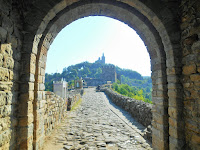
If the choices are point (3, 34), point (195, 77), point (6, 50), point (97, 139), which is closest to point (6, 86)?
point (6, 50)

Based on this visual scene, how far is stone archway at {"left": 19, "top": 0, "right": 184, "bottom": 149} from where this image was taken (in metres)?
3.02

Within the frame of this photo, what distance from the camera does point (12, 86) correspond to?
8.91 feet

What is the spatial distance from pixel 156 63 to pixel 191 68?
0.98 metres

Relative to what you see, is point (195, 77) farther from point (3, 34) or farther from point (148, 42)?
point (3, 34)

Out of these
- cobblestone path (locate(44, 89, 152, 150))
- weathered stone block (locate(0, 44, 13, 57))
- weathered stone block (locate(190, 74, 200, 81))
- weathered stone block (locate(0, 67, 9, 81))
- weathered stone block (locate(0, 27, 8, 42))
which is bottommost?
cobblestone path (locate(44, 89, 152, 150))

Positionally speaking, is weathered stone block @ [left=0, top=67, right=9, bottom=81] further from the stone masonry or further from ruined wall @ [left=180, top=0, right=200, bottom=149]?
ruined wall @ [left=180, top=0, right=200, bottom=149]

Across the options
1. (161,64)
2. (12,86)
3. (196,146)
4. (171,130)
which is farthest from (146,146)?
(12,86)

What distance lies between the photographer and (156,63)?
367 centimetres

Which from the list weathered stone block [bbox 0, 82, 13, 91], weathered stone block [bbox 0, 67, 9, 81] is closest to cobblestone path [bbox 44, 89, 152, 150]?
weathered stone block [bbox 0, 82, 13, 91]

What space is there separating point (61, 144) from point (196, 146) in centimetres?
360

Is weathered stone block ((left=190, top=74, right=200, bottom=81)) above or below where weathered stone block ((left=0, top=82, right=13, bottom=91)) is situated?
above

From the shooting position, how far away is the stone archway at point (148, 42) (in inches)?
119

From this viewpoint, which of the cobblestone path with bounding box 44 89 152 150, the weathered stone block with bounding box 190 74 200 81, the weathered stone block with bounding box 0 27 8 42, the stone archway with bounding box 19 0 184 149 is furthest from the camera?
the cobblestone path with bounding box 44 89 152 150

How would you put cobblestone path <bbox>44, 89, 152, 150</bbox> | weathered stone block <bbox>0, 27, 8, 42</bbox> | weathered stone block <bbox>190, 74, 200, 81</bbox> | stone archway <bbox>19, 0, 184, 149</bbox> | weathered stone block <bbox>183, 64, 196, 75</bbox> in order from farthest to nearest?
cobblestone path <bbox>44, 89, 152, 150</bbox> → stone archway <bbox>19, 0, 184, 149</bbox> → weathered stone block <bbox>183, 64, 196, 75</bbox> → weathered stone block <bbox>190, 74, 200, 81</bbox> → weathered stone block <bbox>0, 27, 8, 42</bbox>
